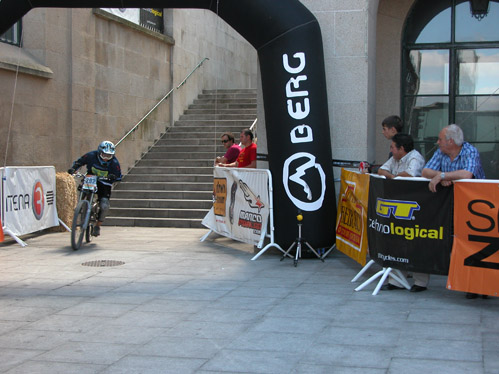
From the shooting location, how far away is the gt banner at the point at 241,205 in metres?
9.91

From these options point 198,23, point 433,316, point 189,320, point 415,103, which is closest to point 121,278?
point 189,320

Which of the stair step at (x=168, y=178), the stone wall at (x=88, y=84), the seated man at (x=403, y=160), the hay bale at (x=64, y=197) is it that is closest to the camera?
the seated man at (x=403, y=160)

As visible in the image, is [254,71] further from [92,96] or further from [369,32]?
[369,32]

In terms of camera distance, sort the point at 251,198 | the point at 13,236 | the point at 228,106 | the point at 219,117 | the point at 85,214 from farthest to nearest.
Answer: the point at 228,106, the point at 219,117, the point at 13,236, the point at 85,214, the point at 251,198

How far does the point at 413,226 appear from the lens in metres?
7.04

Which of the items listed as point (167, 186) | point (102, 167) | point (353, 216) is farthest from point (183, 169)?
point (353, 216)

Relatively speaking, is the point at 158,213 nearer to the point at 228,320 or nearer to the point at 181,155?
the point at 181,155

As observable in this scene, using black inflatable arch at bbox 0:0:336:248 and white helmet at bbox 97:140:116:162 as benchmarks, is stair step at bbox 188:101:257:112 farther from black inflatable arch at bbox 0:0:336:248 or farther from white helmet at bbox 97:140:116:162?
black inflatable arch at bbox 0:0:336:248

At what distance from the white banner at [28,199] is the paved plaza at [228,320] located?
179 centimetres

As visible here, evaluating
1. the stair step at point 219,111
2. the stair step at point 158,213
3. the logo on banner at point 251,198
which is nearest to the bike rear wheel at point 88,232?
the logo on banner at point 251,198

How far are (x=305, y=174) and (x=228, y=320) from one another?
361cm

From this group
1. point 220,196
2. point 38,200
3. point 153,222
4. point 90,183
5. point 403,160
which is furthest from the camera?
point 153,222

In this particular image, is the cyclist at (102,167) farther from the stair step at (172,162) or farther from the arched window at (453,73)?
the arched window at (453,73)

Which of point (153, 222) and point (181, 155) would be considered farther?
point (181, 155)
